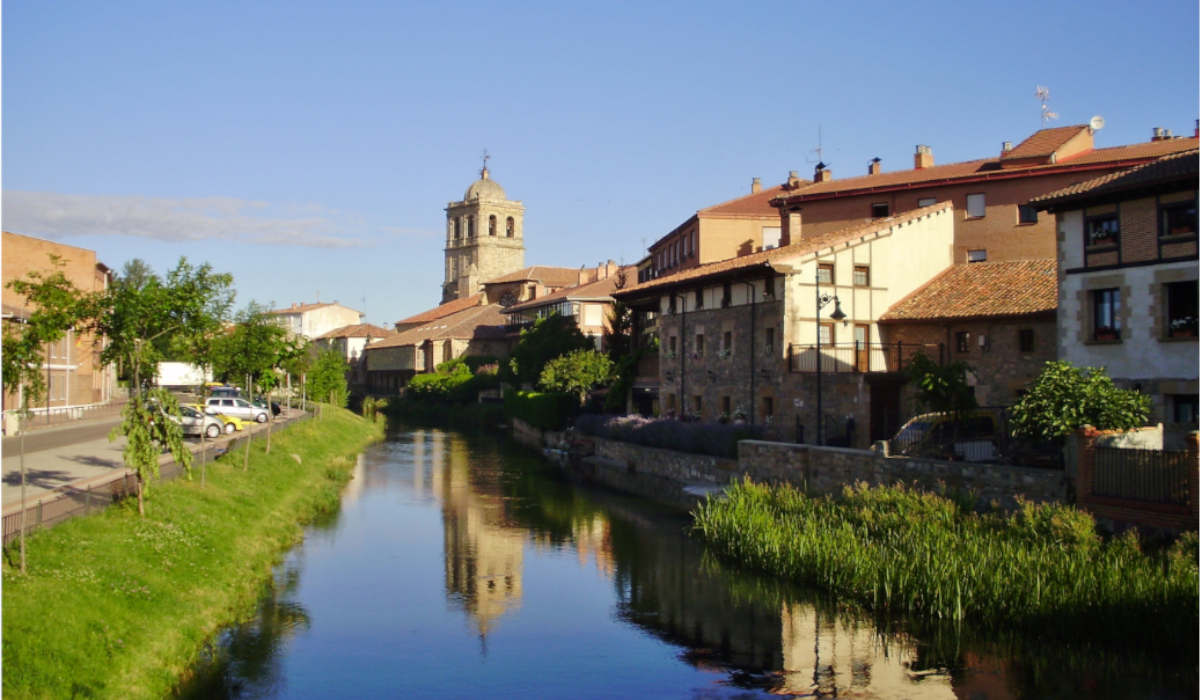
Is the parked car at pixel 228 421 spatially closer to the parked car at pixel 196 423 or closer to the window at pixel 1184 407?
the parked car at pixel 196 423

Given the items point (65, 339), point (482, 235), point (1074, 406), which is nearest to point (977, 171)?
point (1074, 406)

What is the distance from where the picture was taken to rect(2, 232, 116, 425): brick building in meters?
47.3

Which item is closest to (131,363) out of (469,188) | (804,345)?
(804,345)

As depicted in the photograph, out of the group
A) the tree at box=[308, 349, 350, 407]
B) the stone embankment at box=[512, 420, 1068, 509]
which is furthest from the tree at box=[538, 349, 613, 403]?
the tree at box=[308, 349, 350, 407]

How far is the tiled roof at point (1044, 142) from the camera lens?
41.3m

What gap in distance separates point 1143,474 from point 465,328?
79329mm

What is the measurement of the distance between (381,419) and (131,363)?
54.0 metres

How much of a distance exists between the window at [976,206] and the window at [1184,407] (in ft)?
62.3

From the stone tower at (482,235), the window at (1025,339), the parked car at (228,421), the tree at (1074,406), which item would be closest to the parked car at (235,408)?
the parked car at (228,421)

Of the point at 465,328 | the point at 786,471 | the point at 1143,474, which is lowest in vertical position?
the point at 786,471

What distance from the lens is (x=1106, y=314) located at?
24.6 meters

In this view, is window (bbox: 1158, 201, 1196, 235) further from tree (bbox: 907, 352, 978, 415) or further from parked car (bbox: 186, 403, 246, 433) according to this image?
parked car (bbox: 186, 403, 246, 433)

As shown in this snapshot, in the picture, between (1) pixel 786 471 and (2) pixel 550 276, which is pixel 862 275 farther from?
(2) pixel 550 276

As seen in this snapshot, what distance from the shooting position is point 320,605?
19.5 metres
